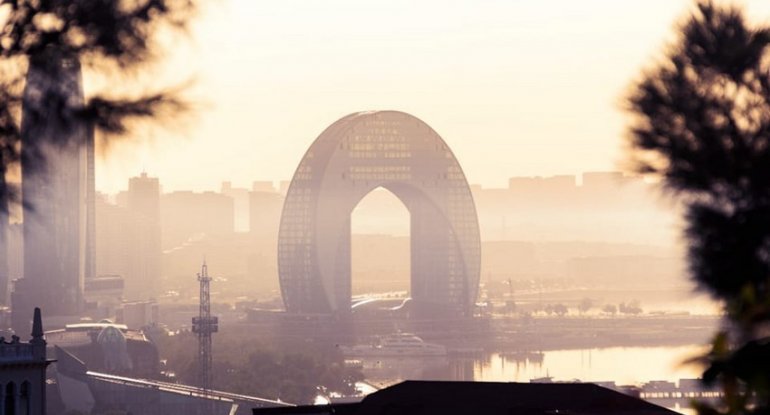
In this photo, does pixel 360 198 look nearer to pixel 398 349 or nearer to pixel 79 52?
pixel 398 349

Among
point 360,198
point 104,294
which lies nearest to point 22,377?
point 360,198

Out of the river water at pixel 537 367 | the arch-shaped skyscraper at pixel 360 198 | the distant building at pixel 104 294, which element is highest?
the arch-shaped skyscraper at pixel 360 198

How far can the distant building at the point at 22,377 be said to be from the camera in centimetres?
1994

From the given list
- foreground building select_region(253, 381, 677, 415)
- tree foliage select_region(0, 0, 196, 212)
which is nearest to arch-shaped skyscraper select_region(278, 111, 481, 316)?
foreground building select_region(253, 381, 677, 415)

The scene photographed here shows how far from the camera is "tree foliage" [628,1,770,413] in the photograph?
1177 centimetres

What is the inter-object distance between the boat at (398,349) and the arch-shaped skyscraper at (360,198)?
48.8 ft

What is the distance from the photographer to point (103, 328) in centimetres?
12006

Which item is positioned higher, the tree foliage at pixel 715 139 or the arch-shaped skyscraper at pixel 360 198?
the arch-shaped skyscraper at pixel 360 198

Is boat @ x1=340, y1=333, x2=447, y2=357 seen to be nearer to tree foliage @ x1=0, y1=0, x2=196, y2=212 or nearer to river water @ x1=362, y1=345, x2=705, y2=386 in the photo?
river water @ x1=362, y1=345, x2=705, y2=386

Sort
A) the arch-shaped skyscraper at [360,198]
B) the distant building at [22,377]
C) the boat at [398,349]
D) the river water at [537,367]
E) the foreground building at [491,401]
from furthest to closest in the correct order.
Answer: the arch-shaped skyscraper at [360,198]
the boat at [398,349]
the river water at [537,367]
the distant building at [22,377]
the foreground building at [491,401]

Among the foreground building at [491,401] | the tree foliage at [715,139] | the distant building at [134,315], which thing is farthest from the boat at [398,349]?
the tree foliage at [715,139]

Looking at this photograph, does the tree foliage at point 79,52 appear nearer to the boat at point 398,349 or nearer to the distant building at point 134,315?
the boat at point 398,349

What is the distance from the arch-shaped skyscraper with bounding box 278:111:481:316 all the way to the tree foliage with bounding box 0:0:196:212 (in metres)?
155

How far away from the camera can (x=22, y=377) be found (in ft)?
66.7
